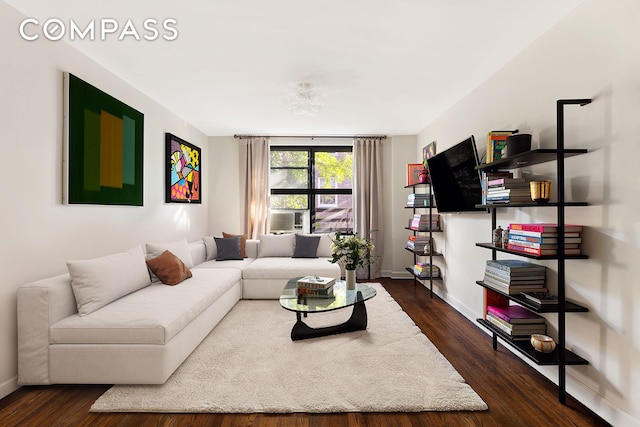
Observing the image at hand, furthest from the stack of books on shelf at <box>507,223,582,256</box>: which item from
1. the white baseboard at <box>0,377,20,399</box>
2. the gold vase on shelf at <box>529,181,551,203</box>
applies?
the white baseboard at <box>0,377,20,399</box>

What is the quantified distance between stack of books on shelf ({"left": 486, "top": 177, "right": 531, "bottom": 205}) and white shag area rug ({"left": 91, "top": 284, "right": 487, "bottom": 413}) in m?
1.33

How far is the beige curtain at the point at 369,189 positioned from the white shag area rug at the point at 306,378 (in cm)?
262

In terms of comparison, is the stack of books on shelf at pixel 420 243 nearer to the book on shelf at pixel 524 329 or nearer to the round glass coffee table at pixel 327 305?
the round glass coffee table at pixel 327 305

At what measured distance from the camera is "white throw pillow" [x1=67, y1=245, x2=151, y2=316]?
7.63 ft

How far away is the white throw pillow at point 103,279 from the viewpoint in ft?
7.63

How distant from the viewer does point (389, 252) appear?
5844 millimetres

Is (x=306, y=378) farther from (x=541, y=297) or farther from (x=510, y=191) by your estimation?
(x=510, y=191)

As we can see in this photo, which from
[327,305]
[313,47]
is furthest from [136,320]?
[313,47]

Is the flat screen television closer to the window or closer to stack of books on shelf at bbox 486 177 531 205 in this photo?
stack of books on shelf at bbox 486 177 531 205

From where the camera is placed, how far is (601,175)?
1941mm

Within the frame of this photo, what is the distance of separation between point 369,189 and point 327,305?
3351 mm

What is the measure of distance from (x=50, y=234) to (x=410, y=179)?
434cm

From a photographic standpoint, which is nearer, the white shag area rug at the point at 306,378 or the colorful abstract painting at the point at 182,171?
the white shag area rug at the point at 306,378

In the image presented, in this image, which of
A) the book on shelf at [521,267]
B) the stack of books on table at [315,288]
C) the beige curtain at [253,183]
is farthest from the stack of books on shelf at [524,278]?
the beige curtain at [253,183]
